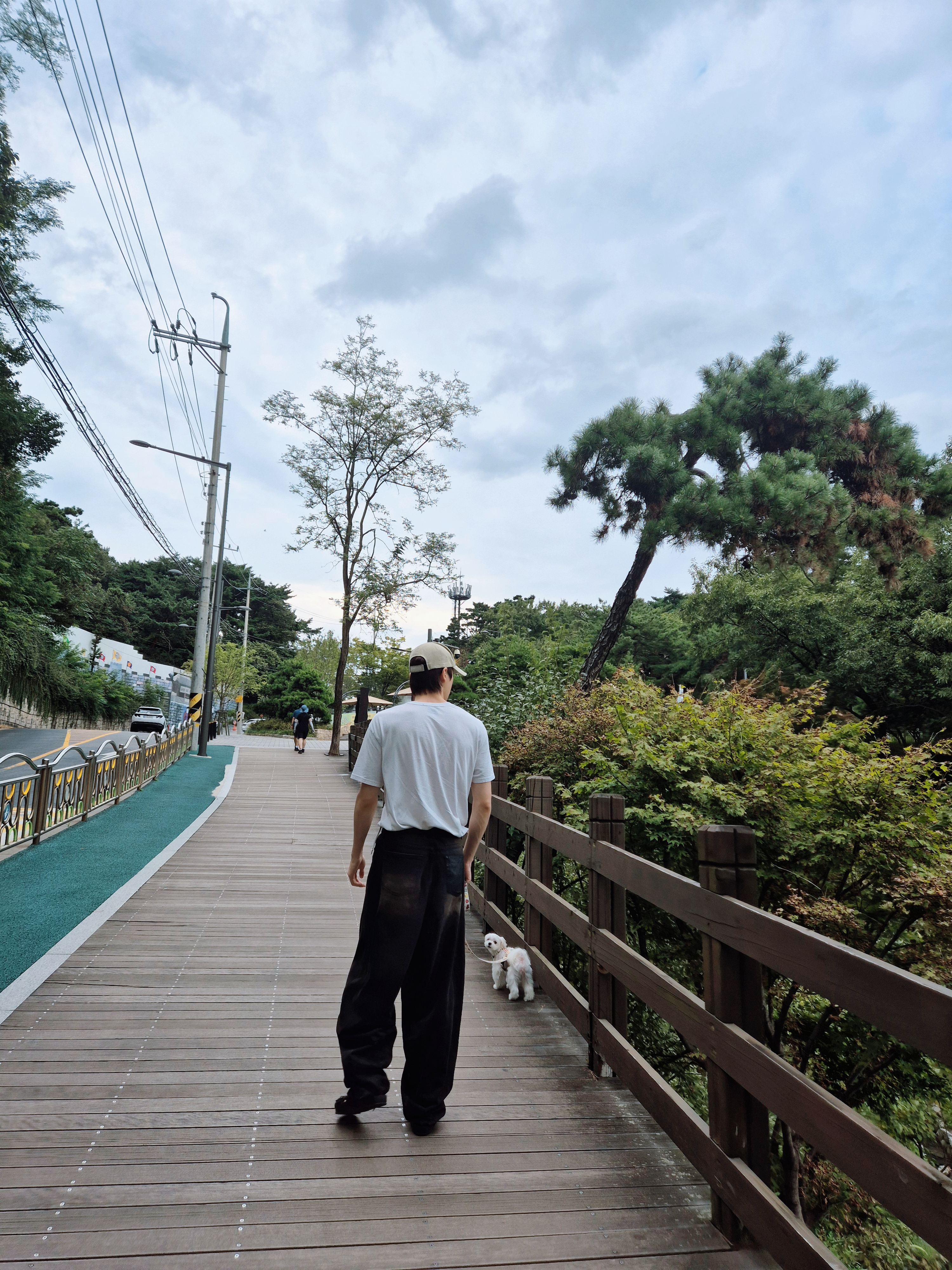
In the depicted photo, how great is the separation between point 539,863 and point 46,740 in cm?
2353

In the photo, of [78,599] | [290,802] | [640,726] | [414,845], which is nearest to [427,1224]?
[414,845]

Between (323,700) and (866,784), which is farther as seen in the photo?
(323,700)

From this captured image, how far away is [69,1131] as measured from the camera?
2.76 m

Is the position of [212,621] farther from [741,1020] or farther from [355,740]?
[741,1020]

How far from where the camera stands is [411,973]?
113 inches

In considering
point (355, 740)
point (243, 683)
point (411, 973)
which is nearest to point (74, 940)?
point (411, 973)

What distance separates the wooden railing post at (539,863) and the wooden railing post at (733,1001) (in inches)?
84.4

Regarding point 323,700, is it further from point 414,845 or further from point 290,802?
point 414,845

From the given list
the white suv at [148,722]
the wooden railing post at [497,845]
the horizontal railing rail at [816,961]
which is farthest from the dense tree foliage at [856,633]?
the white suv at [148,722]

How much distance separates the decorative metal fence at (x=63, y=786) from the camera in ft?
25.2

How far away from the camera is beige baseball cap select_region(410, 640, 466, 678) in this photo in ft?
9.89

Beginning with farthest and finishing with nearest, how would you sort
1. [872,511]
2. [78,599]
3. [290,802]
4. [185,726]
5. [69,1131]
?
[78,599], [185,726], [872,511], [290,802], [69,1131]

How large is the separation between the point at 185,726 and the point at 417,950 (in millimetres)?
19462

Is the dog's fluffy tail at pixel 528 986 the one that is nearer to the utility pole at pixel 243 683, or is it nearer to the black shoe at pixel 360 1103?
the black shoe at pixel 360 1103
